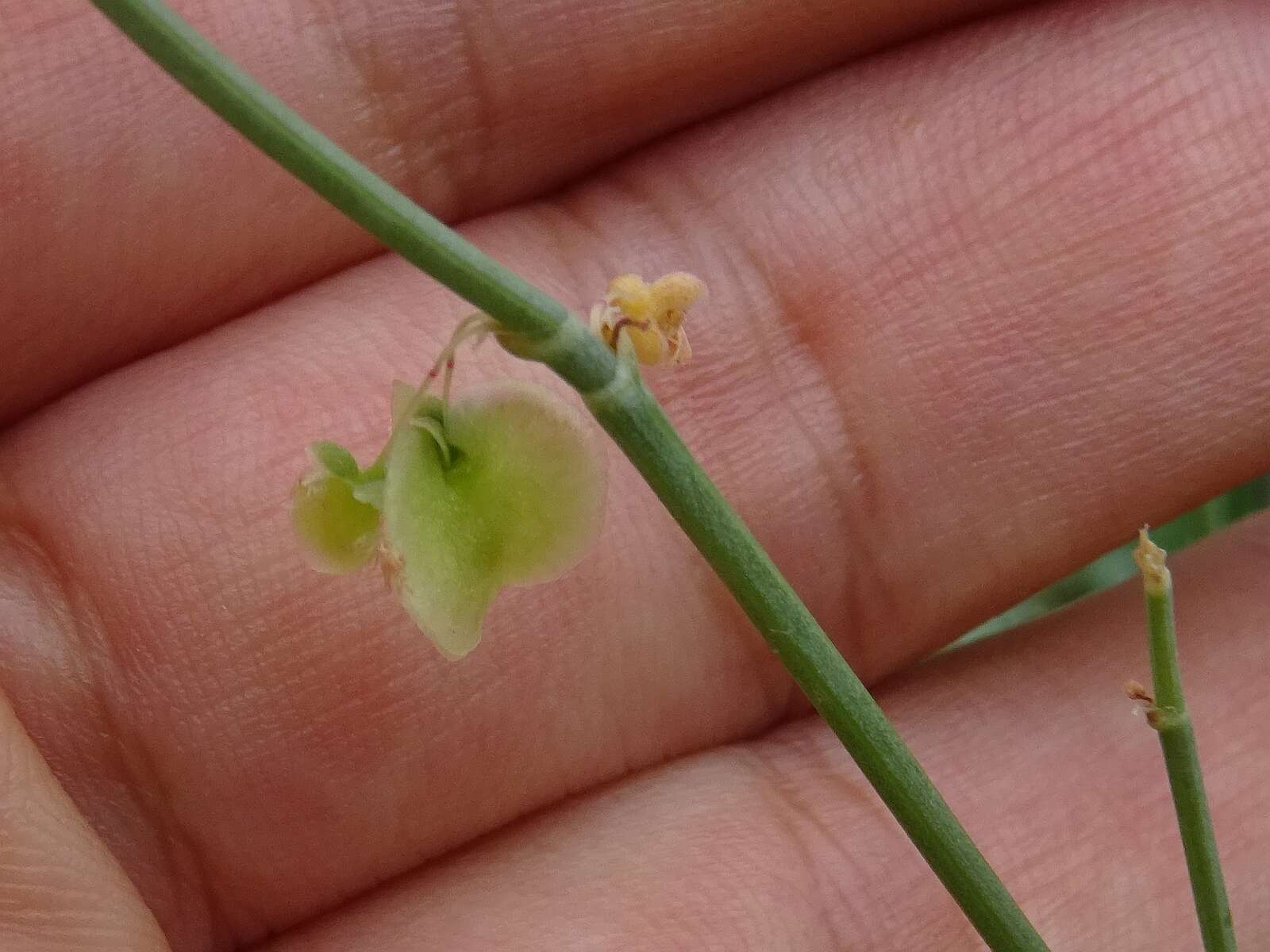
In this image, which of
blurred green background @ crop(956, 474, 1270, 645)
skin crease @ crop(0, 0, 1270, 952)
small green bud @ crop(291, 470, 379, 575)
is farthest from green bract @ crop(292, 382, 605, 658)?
blurred green background @ crop(956, 474, 1270, 645)

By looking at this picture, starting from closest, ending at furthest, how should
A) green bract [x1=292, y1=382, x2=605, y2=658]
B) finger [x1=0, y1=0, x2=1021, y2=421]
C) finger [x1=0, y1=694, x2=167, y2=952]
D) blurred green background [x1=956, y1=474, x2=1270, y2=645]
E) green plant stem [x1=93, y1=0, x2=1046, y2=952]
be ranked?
1. green plant stem [x1=93, y1=0, x2=1046, y2=952]
2. green bract [x1=292, y1=382, x2=605, y2=658]
3. finger [x1=0, y1=694, x2=167, y2=952]
4. finger [x1=0, y1=0, x2=1021, y2=421]
5. blurred green background [x1=956, y1=474, x2=1270, y2=645]

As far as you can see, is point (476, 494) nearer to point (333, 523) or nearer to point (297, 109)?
point (333, 523)

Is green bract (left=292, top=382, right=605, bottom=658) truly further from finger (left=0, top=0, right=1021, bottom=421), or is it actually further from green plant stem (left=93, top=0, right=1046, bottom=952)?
finger (left=0, top=0, right=1021, bottom=421)

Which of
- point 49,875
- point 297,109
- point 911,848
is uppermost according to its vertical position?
point 297,109

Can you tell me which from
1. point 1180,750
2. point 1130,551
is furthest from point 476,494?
point 1130,551

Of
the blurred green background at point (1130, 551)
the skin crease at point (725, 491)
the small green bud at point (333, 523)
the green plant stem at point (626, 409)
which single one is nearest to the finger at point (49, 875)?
the skin crease at point (725, 491)

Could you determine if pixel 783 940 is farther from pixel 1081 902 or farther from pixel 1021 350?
pixel 1021 350

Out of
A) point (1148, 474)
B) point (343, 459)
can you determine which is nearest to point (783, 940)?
point (1148, 474)
